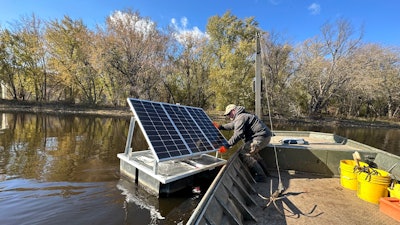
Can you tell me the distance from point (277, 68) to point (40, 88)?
3860 cm

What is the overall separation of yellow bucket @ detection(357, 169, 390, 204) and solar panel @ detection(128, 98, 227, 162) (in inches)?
133

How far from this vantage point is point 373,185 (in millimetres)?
4605

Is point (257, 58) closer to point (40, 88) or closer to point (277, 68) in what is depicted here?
point (277, 68)

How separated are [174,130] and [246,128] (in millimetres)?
1968

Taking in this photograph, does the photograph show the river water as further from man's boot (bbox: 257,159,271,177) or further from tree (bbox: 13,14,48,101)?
tree (bbox: 13,14,48,101)

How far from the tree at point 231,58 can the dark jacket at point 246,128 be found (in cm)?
2621

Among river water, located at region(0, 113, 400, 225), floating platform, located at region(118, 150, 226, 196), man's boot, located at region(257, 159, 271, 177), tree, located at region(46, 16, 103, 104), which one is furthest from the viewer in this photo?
tree, located at region(46, 16, 103, 104)

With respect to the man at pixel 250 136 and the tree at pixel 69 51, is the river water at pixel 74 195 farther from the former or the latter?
the tree at pixel 69 51

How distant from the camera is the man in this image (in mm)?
5832

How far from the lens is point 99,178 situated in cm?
660

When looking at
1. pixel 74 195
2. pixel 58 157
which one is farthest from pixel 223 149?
pixel 58 157

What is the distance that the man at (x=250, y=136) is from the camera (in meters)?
5.83

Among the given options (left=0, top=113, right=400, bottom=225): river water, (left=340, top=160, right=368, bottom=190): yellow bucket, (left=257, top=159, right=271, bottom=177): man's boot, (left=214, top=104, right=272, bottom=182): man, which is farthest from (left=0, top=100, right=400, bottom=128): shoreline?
(left=340, top=160, right=368, bottom=190): yellow bucket

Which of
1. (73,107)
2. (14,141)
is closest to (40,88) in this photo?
(73,107)
